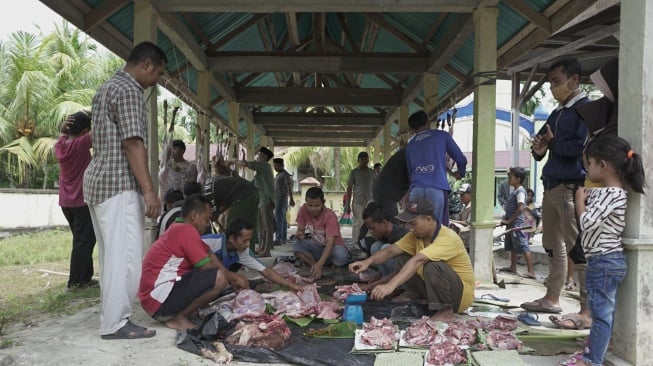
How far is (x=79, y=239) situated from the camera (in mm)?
5402

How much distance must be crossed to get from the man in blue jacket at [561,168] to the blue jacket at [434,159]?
1000mm

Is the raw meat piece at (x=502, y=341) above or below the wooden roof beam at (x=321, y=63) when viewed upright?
below

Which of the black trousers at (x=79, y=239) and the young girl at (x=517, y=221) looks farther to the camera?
the young girl at (x=517, y=221)

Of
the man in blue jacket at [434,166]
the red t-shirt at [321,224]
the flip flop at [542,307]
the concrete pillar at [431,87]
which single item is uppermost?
the concrete pillar at [431,87]

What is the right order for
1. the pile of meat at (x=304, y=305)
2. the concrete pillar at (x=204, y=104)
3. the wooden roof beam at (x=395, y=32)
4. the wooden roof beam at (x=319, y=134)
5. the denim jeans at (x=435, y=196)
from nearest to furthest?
the pile of meat at (x=304, y=305) < the denim jeans at (x=435, y=196) < the wooden roof beam at (x=395, y=32) < the concrete pillar at (x=204, y=104) < the wooden roof beam at (x=319, y=134)

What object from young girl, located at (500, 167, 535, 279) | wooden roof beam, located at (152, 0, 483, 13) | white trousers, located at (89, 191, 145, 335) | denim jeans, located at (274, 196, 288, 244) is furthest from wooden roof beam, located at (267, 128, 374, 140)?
white trousers, located at (89, 191, 145, 335)

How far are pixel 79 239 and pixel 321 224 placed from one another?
287 cm

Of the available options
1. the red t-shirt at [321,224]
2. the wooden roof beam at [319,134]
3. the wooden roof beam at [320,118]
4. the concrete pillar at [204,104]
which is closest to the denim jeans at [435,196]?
the red t-shirt at [321,224]

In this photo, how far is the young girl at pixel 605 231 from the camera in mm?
2803

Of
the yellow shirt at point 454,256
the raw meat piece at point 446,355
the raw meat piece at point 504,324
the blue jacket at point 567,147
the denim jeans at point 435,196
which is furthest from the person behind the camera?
the denim jeans at point 435,196

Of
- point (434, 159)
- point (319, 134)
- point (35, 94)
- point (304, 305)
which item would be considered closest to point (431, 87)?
point (434, 159)

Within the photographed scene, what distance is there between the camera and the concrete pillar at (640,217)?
2777 millimetres

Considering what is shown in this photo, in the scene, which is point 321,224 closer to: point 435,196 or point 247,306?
point 435,196

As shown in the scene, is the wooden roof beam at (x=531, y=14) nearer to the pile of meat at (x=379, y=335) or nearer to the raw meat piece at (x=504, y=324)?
the raw meat piece at (x=504, y=324)
